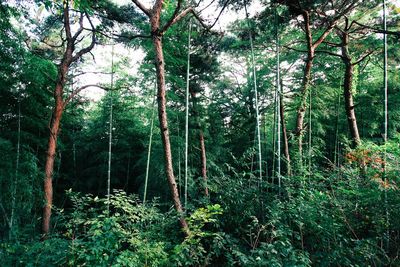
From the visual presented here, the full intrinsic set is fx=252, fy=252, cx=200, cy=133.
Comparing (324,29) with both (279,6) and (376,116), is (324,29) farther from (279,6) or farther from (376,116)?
(376,116)

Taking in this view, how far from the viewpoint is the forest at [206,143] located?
9.91ft

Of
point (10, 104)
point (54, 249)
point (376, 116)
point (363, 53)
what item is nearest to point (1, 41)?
point (10, 104)

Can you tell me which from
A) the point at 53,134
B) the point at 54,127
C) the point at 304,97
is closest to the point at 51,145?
the point at 53,134

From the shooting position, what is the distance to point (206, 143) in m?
10.8

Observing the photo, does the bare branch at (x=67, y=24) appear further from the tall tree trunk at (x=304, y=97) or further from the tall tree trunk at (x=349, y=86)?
the tall tree trunk at (x=349, y=86)

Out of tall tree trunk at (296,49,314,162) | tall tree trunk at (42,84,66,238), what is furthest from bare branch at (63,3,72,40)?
tall tree trunk at (296,49,314,162)

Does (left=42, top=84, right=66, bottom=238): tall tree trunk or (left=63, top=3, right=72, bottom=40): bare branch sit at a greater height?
(left=63, top=3, right=72, bottom=40): bare branch

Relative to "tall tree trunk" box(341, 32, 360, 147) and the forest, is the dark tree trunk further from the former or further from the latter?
"tall tree trunk" box(341, 32, 360, 147)

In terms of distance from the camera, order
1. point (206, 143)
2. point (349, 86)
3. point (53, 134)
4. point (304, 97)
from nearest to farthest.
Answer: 1. point (304, 97)
2. point (53, 134)
3. point (349, 86)
4. point (206, 143)

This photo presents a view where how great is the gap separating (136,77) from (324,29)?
6.31 meters

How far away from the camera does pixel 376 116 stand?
32.1 ft

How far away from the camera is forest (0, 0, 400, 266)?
119 inches

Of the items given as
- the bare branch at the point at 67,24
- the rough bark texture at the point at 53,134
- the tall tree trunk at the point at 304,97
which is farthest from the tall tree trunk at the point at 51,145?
the tall tree trunk at the point at 304,97

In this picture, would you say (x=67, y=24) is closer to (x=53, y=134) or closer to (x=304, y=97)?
(x=53, y=134)
